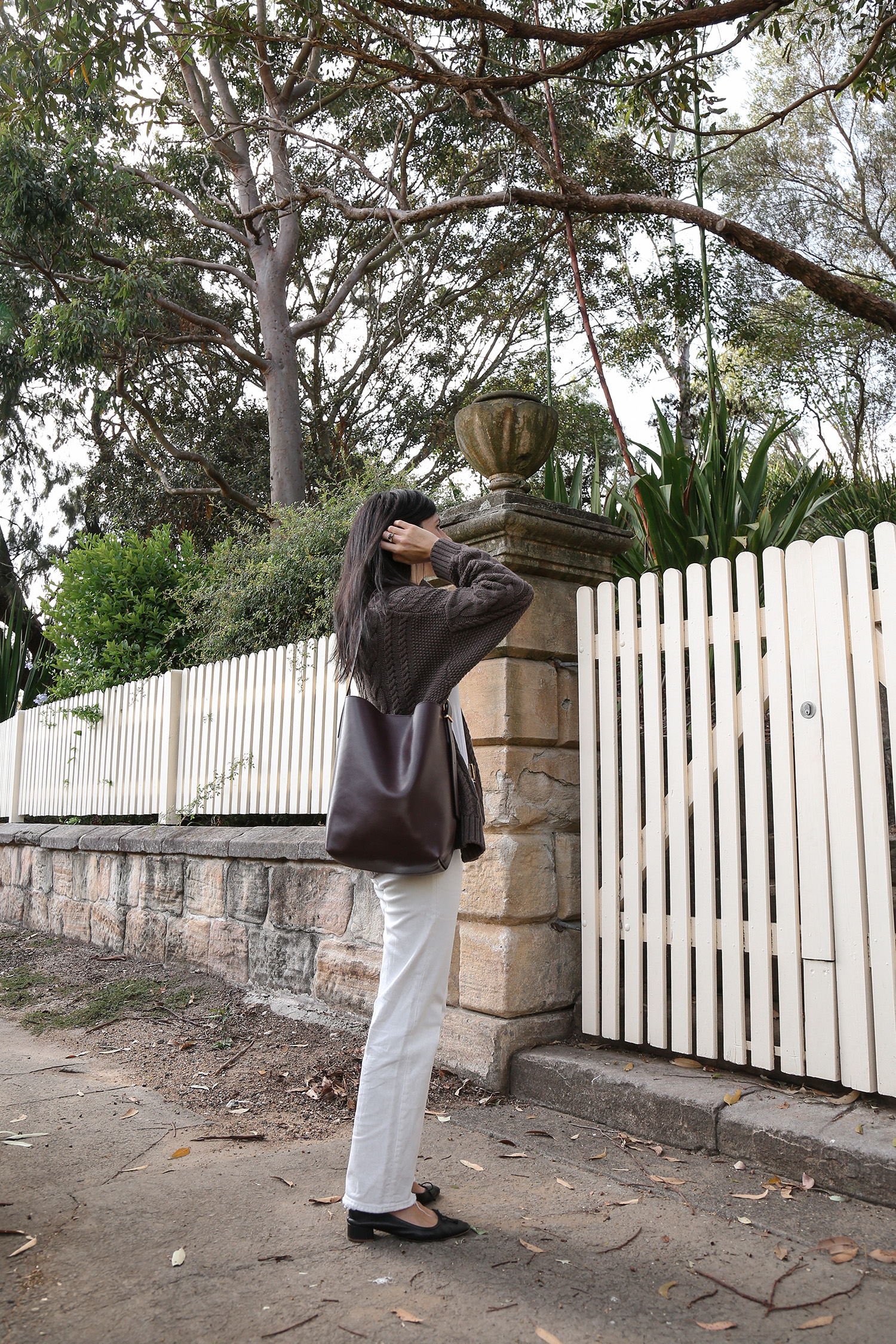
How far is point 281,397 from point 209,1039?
9349mm

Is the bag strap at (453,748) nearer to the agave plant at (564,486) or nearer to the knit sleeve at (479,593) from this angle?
the knit sleeve at (479,593)

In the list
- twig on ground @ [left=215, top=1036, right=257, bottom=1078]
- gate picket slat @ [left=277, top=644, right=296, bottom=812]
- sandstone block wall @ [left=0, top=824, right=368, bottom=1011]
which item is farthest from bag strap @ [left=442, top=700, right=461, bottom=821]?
gate picket slat @ [left=277, top=644, right=296, bottom=812]

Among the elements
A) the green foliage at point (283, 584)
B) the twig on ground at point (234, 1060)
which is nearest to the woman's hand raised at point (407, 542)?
the twig on ground at point (234, 1060)

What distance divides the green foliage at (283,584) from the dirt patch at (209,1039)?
6.60 ft

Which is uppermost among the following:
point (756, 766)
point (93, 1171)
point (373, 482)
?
point (373, 482)

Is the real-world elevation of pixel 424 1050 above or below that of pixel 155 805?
below

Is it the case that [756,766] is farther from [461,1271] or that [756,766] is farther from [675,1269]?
[461,1271]

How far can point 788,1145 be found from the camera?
2361 mm

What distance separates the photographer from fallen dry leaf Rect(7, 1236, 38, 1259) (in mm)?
2018

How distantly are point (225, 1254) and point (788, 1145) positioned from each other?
1.39 m

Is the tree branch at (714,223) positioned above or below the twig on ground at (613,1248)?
above

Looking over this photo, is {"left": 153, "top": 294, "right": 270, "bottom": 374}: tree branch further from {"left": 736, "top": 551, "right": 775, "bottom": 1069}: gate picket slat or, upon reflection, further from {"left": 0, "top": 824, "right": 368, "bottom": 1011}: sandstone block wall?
{"left": 736, "top": 551, "right": 775, "bottom": 1069}: gate picket slat

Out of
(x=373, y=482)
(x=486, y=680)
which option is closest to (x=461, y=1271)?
(x=486, y=680)

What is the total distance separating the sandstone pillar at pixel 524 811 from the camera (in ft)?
10.3
